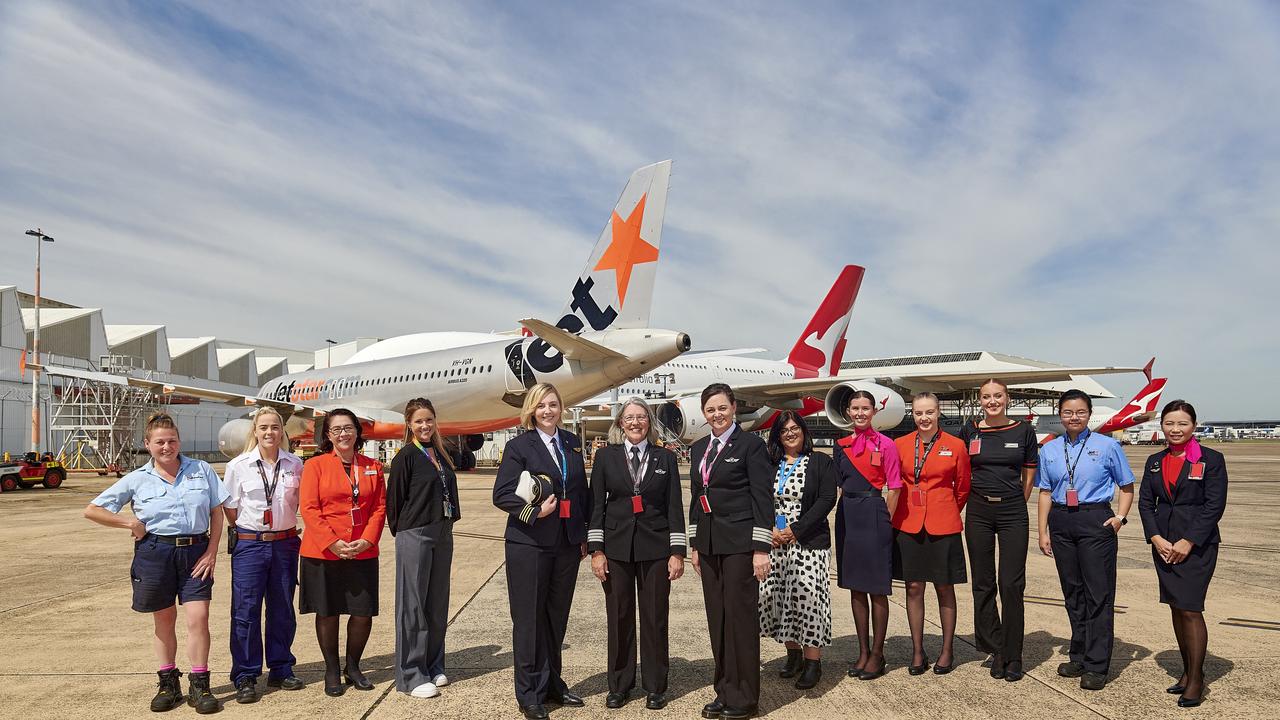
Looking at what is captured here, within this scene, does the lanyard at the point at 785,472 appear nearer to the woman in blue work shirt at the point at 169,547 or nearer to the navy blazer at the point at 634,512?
the navy blazer at the point at 634,512

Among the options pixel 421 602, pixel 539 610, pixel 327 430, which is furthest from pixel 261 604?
pixel 539 610

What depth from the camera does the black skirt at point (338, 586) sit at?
14.5 feet

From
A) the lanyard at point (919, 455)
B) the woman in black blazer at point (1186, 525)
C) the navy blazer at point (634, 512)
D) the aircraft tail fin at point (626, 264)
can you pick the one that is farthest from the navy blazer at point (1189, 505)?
the aircraft tail fin at point (626, 264)

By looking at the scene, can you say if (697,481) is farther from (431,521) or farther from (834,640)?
(834,640)

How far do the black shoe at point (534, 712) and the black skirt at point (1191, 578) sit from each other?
11.5 ft

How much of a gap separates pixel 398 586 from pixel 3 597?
16.3ft

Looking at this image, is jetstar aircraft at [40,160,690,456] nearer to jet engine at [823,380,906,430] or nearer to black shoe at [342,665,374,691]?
jet engine at [823,380,906,430]

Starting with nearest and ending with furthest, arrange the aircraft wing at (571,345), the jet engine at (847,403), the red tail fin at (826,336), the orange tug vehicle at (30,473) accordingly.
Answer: the aircraft wing at (571,345) → the jet engine at (847,403) → the orange tug vehicle at (30,473) → the red tail fin at (826,336)

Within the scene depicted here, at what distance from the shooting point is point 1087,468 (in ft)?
15.7

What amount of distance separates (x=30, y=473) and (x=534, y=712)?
74.9 ft

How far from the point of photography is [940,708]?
13.4ft

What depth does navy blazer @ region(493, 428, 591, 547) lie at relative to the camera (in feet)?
13.9

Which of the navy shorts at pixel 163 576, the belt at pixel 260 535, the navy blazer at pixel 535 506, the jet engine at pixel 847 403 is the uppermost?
the jet engine at pixel 847 403

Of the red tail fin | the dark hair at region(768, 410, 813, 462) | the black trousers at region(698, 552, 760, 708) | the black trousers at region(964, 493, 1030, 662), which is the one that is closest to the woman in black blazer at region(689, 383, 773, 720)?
the black trousers at region(698, 552, 760, 708)
